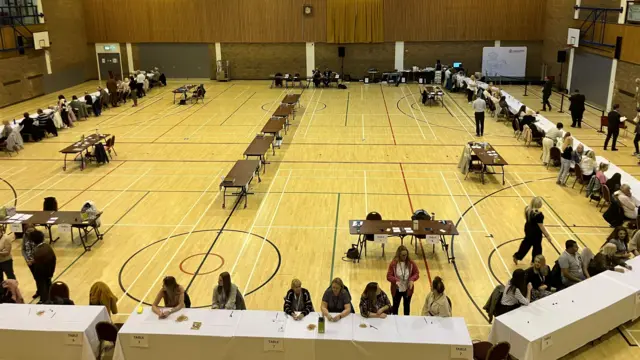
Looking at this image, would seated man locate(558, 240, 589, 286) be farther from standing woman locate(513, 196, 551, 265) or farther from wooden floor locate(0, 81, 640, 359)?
standing woman locate(513, 196, 551, 265)

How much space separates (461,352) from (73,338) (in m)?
5.26

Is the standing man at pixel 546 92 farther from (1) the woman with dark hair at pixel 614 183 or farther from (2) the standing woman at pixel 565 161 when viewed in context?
(1) the woman with dark hair at pixel 614 183

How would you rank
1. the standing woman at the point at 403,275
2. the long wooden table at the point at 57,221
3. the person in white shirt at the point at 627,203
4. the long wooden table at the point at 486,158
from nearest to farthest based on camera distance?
the standing woman at the point at 403,275, the long wooden table at the point at 57,221, the person in white shirt at the point at 627,203, the long wooden table at the point at 486,158

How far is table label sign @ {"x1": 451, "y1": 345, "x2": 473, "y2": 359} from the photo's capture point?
23.3ft

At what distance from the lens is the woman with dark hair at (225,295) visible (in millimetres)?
8109

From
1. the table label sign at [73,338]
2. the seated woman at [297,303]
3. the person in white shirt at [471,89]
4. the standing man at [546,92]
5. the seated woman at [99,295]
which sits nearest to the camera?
the table label sign at [73,338]

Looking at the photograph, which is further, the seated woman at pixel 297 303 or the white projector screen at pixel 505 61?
the white projector screen at pixel 505 61

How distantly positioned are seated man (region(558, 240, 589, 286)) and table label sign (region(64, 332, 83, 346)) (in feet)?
24.5

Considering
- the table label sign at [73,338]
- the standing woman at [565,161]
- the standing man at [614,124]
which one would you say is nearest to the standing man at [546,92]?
the standing man at [614,124]

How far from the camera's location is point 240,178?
14.2m

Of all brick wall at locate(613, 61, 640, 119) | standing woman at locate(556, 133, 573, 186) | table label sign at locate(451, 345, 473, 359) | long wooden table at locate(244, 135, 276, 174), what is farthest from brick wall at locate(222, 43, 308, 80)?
table label sign at locate(451, 345, 473, 359)

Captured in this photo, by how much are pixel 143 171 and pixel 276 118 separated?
18.7ft

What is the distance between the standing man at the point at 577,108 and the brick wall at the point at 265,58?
17752 mm

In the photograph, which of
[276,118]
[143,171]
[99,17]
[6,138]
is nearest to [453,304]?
[143,171]
